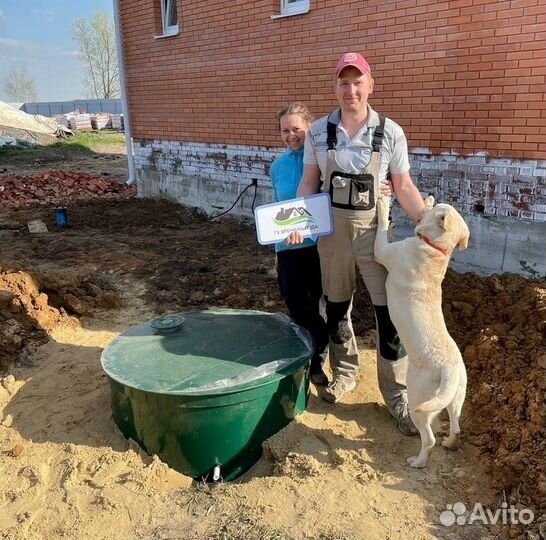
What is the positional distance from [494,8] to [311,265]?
327 cm

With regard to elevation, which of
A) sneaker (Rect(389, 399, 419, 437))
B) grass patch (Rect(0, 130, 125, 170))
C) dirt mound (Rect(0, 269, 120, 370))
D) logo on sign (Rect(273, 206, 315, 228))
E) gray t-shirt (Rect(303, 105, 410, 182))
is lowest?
sneaker (Rect(389, 399, 419, 437))

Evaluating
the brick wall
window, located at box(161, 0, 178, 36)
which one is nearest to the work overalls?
the brick wall

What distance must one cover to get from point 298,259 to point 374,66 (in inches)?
138

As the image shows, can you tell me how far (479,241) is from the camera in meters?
5.57

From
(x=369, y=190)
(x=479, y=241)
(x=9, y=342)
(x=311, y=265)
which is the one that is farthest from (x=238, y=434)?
(x=479, y=241)

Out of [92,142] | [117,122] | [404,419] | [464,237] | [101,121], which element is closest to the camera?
[464,237]

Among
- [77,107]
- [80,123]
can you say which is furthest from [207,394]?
[77,107]

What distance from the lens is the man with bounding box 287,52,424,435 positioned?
3.14m

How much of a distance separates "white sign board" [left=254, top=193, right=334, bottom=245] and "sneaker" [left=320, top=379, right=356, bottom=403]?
4.00ft

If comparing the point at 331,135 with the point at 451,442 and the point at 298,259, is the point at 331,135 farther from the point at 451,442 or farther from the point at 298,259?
the point at 451,442

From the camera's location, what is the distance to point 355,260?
345 cm

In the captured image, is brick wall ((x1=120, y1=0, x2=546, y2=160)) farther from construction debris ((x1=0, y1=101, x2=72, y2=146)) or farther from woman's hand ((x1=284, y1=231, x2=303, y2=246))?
construction debris ((x1=0, y1=101, x2=72, y2=146))

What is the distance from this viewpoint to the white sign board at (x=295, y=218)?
10.7ft

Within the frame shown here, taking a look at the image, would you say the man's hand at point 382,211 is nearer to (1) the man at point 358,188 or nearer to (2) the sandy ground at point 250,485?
(1) the man at point 358,188
